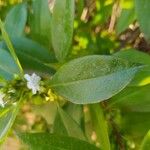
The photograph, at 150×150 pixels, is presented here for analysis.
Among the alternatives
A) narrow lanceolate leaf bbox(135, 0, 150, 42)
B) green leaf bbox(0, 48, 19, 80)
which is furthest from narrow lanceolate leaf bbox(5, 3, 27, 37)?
narrow lanceolate leaf bbox(135, 0, 150, 42)

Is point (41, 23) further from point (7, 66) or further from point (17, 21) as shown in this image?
point (7, 66)

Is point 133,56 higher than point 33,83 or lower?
higher

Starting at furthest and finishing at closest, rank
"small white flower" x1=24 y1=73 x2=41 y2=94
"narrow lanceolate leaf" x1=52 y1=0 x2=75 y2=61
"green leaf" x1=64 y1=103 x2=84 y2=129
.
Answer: "green leaf" x1=64 y1=103 x2=84 y2=129 < "narrow lanceolate leaf" x1=52 y1=0 x2=75 y2=61 < "small white flower" x1=24 y1=73 x2=41 y2=94

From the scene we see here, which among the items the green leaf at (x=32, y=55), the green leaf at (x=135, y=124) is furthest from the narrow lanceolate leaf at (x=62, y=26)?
the green leaf at (x=135, y=124)

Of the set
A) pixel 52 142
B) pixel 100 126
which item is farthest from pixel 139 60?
pixel 52 142

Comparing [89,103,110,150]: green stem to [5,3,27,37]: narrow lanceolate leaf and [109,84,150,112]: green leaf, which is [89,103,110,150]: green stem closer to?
[109,84,150,112]: green leaf

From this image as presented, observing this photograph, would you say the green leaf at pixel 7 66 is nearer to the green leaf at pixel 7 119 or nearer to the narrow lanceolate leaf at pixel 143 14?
the green leaf at pixel 7 119
